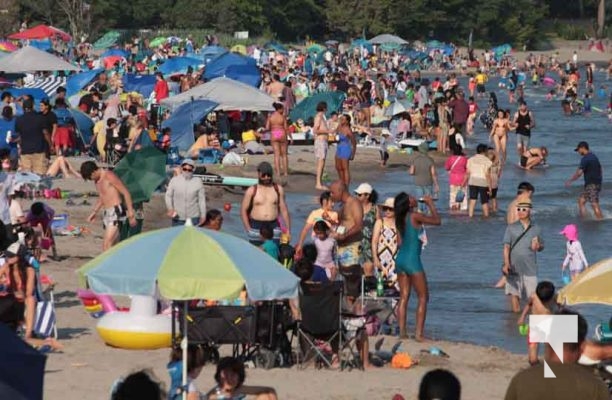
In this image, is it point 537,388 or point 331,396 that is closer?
point 537,388

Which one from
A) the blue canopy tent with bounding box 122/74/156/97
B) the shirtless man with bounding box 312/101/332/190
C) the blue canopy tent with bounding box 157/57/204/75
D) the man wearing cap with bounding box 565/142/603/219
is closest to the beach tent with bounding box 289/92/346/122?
the blue canopy tent with bounding box 122/74/156/97

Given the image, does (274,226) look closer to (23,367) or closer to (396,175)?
(23,367)

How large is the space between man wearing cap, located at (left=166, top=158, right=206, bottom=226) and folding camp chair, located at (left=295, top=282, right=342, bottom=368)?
3.85m

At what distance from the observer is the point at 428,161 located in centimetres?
2316

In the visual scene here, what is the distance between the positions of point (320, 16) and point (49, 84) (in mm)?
57999

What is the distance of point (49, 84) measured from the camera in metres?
37.6

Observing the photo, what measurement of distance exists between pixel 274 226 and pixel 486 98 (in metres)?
45.1

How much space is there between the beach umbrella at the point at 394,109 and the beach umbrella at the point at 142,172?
18.6m

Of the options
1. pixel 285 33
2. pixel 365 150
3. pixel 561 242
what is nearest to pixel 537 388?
pixel 561 242

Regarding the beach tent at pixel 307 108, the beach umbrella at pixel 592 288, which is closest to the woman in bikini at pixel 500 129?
the beach tent at pixel 307 108

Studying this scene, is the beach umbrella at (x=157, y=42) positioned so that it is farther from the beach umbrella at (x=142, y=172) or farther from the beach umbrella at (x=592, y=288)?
the beach umbrella at (x=592, y=288)

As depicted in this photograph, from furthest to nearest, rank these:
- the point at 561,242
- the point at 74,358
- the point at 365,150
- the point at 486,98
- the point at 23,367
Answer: the point at 486,98 < the point at 365,150 < the point at 561,242 < the point at 74,358 < the point at 23,367

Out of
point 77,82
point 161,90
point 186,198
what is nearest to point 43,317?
point 186,198

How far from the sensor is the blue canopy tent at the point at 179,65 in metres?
47.5
